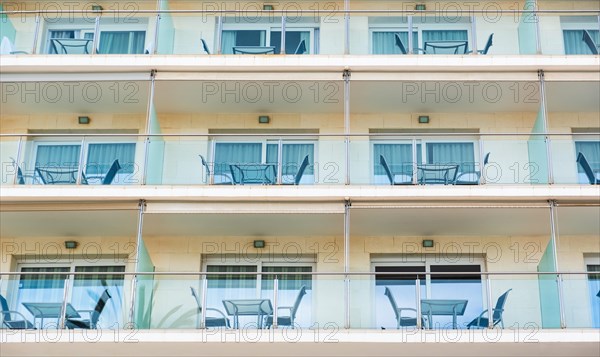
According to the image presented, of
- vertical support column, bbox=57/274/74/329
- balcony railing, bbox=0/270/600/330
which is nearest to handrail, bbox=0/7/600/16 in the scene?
balcony railing, bbox=0/270/600/330

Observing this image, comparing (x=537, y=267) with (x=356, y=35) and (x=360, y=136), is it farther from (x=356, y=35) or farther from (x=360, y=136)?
(x=356, y=35)

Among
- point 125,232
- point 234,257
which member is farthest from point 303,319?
point 125,232

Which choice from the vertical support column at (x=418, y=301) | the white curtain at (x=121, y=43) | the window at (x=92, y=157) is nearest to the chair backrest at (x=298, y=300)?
the vertical support column at (x=418, y=301)

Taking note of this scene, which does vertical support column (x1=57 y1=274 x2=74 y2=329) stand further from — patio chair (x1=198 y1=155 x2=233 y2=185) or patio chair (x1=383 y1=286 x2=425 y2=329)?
patio chair (x1=383 y1=286 x2=425 y2=329)

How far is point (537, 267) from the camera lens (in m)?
18.6

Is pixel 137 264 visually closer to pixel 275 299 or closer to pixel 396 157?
pixel 275 299

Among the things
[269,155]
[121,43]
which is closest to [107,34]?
[121,43]

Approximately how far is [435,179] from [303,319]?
3.63 m

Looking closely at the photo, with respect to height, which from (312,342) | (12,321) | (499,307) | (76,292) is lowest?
(312,342)

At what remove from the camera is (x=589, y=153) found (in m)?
19.0

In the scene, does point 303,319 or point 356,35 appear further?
point 356,35

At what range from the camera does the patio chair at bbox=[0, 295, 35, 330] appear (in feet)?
57.0

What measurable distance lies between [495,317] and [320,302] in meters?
2.74

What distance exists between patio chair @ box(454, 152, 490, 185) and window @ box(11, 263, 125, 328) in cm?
598
